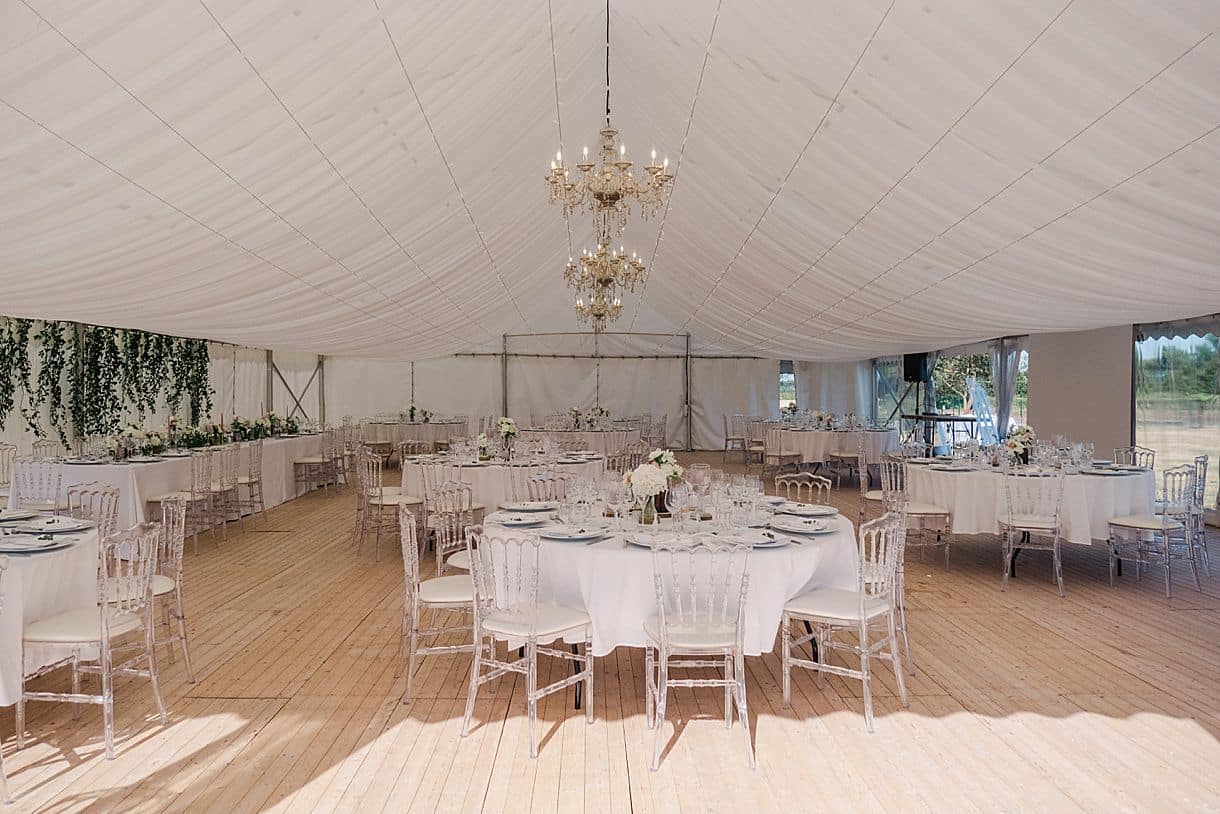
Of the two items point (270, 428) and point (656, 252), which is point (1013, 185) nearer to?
point (656, 252)

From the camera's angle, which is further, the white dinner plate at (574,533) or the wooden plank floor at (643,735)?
the white dinner plate at (574,533)

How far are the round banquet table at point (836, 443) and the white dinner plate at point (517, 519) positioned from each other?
31.2 feet

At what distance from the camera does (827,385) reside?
2008 centimetres

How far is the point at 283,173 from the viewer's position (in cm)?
531

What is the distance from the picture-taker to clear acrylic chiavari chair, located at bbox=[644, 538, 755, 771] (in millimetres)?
4086

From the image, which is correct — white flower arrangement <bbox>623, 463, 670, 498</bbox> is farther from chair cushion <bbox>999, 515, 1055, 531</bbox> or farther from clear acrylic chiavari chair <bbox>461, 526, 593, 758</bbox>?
chair cushion <bbox>999, 515, 1055, 531</bbox>

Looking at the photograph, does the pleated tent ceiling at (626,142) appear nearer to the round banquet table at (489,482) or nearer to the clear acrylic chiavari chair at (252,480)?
the clear acrylic chiavari chair at (252,480)

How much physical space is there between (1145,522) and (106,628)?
755 cm

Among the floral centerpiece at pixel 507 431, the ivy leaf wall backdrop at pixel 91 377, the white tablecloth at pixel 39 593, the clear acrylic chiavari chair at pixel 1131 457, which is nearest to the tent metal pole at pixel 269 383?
the ivy leaf wall backdrop at pixel 91 377

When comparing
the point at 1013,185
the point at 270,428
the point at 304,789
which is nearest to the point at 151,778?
the point at 304,789

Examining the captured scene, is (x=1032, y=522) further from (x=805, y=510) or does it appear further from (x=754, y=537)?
(x=754, y=537)

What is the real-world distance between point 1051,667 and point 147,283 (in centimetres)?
687

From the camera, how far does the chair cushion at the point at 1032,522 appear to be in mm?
7148

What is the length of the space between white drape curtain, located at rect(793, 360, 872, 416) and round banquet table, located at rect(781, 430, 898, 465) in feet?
17.6
